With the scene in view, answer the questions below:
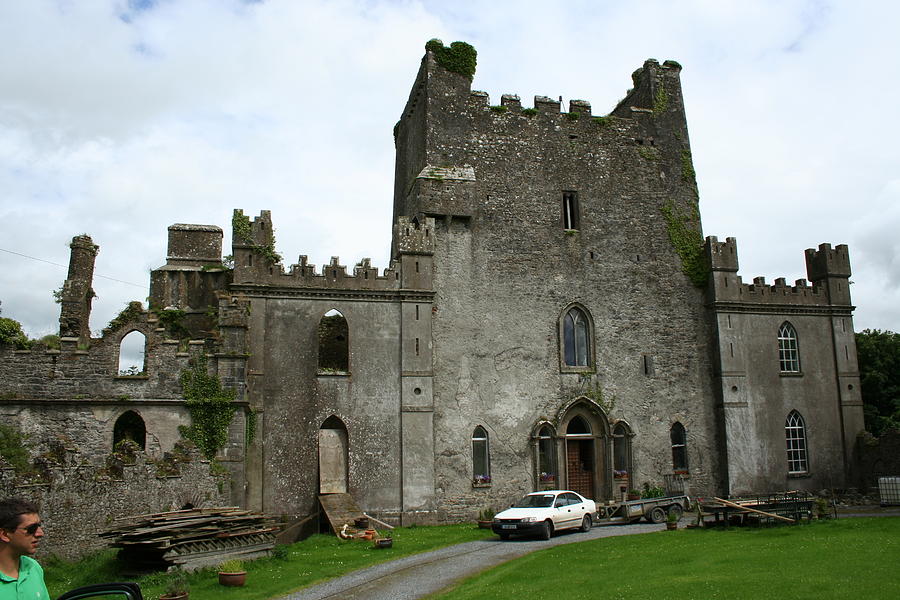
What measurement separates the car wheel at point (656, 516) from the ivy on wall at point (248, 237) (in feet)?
50.2

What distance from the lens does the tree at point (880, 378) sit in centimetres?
3691

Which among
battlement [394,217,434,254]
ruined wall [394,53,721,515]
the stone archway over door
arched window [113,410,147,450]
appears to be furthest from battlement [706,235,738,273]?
arched window [113,410,147,450]

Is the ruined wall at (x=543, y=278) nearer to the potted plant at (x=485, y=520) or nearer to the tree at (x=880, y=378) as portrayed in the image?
the potted plant at (x=485, y=520)

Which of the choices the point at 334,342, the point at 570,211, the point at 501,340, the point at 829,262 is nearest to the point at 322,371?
the point at 334,342

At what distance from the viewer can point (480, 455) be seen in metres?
27.9

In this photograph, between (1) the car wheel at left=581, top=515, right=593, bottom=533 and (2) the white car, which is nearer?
(2) the white car

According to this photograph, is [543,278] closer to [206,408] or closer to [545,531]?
[545,531]

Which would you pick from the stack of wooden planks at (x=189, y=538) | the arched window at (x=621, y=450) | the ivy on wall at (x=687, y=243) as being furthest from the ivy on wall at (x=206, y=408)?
the ivy on wall at (x=687, y=243)

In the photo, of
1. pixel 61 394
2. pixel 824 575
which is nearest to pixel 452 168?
pixel 61 394

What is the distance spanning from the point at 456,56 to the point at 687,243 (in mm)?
12224

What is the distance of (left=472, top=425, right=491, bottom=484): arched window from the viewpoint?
27.7 m

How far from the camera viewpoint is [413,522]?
1020 inches

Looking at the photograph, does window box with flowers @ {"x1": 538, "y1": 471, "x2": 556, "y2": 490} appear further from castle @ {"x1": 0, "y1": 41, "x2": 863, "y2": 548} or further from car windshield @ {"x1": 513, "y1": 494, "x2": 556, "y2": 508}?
car windshield @ {"x1": 513, "y1": 494, "x2": 556, "y2": 508}

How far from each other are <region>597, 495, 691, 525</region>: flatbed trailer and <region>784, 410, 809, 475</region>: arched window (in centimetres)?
745
